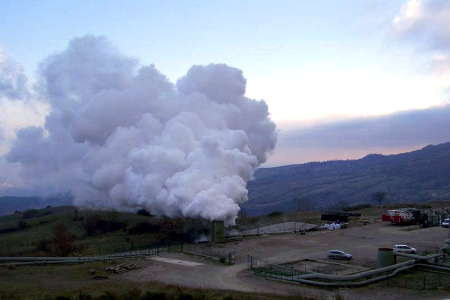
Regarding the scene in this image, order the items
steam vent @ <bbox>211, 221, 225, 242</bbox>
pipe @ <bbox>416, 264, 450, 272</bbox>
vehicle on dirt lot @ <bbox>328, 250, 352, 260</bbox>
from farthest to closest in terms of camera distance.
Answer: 1. steam vent @ <bbox>211, 221, 225, 242</bbox>
2. vehicle on dirt lot @ <bbox>328, 250, 352, 260</bbox>
3. pipe @ <bbox>416, 264, 450, 272</bbox>

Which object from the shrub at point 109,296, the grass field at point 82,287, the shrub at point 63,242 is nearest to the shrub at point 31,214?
the shrub at point 63,242

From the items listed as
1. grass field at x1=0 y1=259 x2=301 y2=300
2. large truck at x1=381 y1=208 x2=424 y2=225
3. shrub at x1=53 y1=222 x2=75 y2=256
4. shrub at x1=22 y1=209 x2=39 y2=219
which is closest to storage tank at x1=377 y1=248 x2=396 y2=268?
grass field at x1=0 y1=259 x2=301 y2=300

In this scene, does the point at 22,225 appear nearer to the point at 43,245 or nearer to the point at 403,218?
the point at 43,245

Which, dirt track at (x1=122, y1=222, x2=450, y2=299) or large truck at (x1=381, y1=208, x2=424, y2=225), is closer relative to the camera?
dirt track at (x1=122, y1=222, x2=450, y2=299)

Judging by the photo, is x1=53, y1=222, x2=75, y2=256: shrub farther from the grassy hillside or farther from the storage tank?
the storage tank

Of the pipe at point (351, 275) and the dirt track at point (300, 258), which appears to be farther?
the pipe at point (351, 275)

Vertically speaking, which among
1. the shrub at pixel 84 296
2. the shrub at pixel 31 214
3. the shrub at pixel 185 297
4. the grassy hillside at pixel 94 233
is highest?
the shrub at pixel 31 214

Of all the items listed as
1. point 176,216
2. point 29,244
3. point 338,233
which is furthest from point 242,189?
point 29,244

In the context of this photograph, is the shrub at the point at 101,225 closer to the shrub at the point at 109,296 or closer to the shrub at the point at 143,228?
the shrub at the point at 143,228

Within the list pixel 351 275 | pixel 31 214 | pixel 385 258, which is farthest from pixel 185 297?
pixel 31 214
